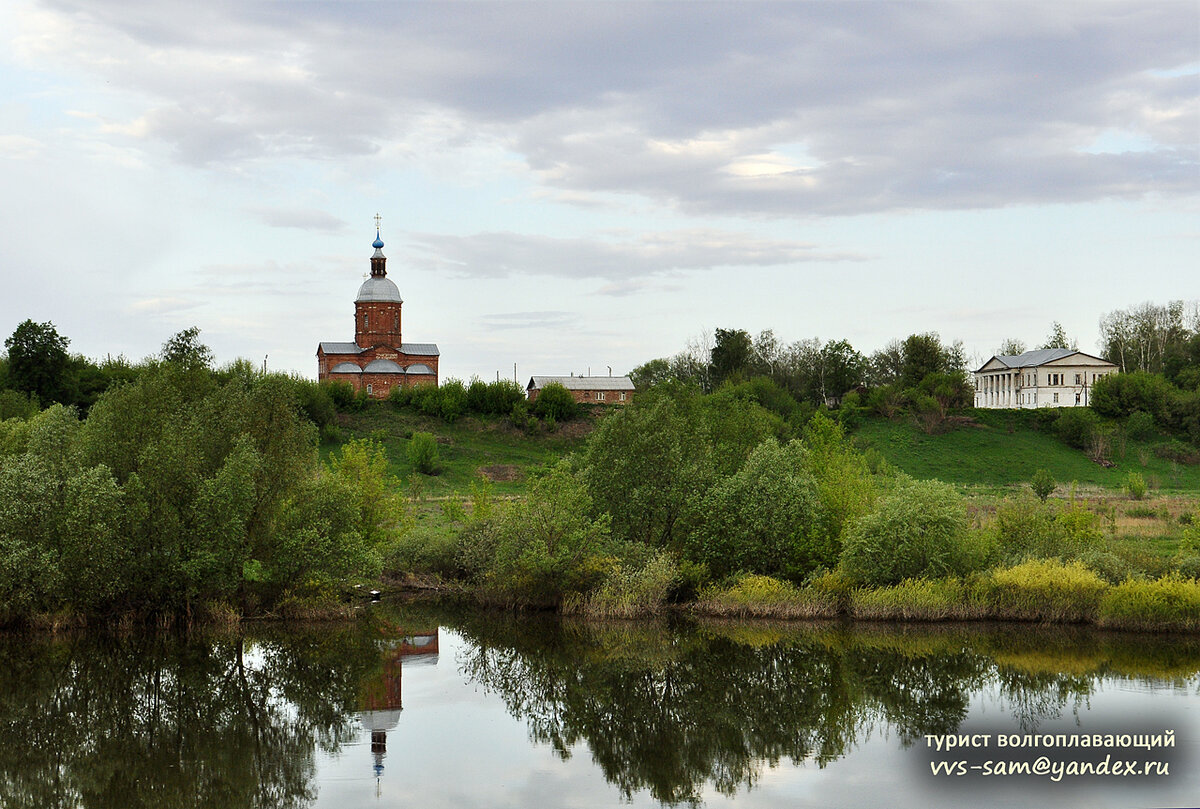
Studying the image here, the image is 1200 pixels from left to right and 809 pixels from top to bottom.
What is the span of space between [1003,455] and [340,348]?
5547cm

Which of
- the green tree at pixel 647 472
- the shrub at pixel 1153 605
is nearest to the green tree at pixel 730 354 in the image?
the green tree at pixel 647 472

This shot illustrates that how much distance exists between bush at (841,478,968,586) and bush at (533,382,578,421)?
5651 centimetres

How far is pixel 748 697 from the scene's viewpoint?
2234 centimetres

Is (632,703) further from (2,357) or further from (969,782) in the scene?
(2,357)

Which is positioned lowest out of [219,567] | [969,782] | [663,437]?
[969,782]

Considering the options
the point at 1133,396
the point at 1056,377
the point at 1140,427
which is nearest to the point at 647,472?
the point at 1140,427

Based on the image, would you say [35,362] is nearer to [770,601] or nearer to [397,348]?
[397,348]

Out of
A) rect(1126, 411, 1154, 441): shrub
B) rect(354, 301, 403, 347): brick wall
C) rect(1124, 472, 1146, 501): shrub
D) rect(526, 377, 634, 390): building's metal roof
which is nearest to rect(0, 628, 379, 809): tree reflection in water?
rect(1124, 472, 1146, 501): shrub

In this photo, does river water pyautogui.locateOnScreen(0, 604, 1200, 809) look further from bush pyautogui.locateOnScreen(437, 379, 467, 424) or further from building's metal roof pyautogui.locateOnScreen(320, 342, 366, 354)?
building's metal roof pyautogui.locateOnScreen(320, 342, 366, 354)

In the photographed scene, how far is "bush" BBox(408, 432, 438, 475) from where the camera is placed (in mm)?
68938

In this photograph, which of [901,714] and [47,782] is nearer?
[47,782]

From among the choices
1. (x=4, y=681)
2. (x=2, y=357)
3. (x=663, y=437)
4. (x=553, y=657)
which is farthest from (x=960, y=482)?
(x=2, y=357)

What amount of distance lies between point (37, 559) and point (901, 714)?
832 inches

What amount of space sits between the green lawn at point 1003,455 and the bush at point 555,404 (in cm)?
2320
